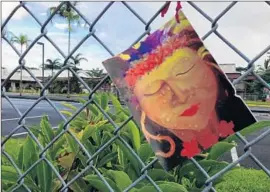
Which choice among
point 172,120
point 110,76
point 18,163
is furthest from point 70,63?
point 18,163

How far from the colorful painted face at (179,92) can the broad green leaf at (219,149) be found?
0.50 ft

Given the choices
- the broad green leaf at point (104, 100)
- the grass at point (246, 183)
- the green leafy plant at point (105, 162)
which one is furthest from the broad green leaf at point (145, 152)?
the grass at point (246, 183)

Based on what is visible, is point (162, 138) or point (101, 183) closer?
point (162, 138)

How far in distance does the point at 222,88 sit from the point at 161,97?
105mm

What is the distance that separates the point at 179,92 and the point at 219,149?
21 cm

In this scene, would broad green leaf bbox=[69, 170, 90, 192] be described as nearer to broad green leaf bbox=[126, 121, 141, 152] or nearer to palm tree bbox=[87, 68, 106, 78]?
broad green leaf bbox=[126, 121, 141, 152]

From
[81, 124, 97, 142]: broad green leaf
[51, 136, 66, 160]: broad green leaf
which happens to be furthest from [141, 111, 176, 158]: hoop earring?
[51, 136, 66, 160]: broad green leaf

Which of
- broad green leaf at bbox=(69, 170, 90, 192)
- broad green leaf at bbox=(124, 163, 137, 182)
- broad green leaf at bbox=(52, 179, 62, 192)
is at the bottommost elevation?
broad green leaf at bbox=(124, 163, 137, 182)

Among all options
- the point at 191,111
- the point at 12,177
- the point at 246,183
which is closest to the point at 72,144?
the point at 12,177

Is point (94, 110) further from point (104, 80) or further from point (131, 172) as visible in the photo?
point (104, 80)

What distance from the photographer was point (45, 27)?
91cm

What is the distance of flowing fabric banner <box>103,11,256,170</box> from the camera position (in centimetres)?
71

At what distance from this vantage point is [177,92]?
2.43 ft

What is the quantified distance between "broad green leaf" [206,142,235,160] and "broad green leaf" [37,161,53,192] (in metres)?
0.35
